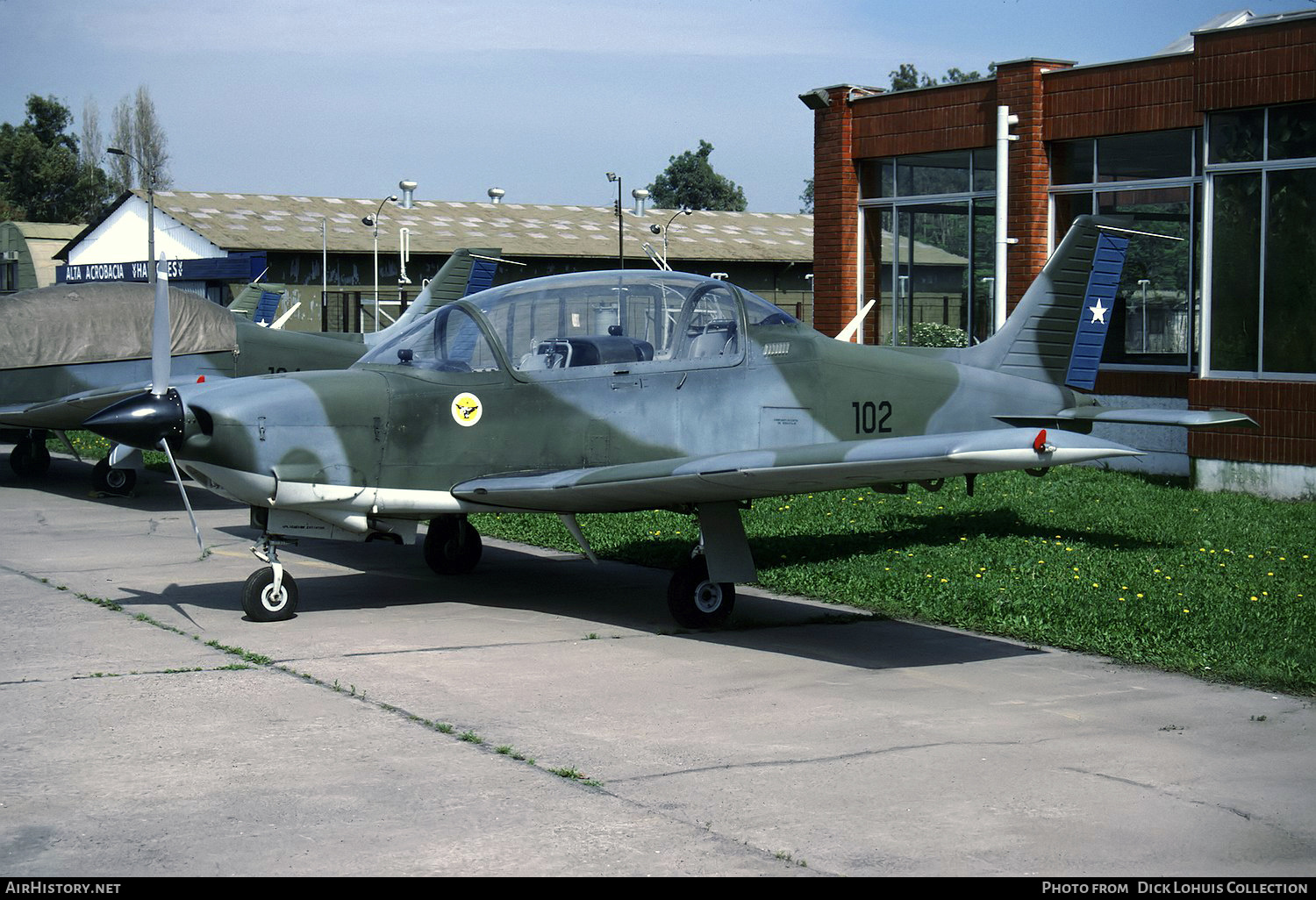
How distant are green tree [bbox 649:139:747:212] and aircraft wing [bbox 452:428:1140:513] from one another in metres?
101

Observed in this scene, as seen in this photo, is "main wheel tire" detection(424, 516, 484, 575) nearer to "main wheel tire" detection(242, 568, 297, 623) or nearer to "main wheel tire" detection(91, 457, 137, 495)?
"main wheel tire" detection(242, 568, 297, 623)

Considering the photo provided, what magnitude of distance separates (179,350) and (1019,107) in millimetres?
11794

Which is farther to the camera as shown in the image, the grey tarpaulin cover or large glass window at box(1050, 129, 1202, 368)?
large glass window at box(1050, 129, 1202, 368)

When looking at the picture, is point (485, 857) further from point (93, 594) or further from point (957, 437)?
point (93, 594)

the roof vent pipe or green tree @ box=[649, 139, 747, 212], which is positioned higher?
green tree @ box=[649, 139, 747, 212]

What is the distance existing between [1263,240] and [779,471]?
995cm

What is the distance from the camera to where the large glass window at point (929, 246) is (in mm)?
21328

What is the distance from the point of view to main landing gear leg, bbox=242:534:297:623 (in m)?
9.30

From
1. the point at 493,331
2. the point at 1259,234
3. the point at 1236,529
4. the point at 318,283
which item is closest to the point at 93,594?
the point at 493,331

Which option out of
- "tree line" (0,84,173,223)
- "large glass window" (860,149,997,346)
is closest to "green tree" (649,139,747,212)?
"tree line" (0,84,173,223)

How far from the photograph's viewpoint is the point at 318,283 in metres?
48.1

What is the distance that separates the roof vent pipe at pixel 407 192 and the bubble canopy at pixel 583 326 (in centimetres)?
4586

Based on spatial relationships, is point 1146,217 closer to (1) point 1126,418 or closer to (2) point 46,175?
(1) point 1126,418

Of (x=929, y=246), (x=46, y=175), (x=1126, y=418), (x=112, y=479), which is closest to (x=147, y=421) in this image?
(x=1126, y=418)
